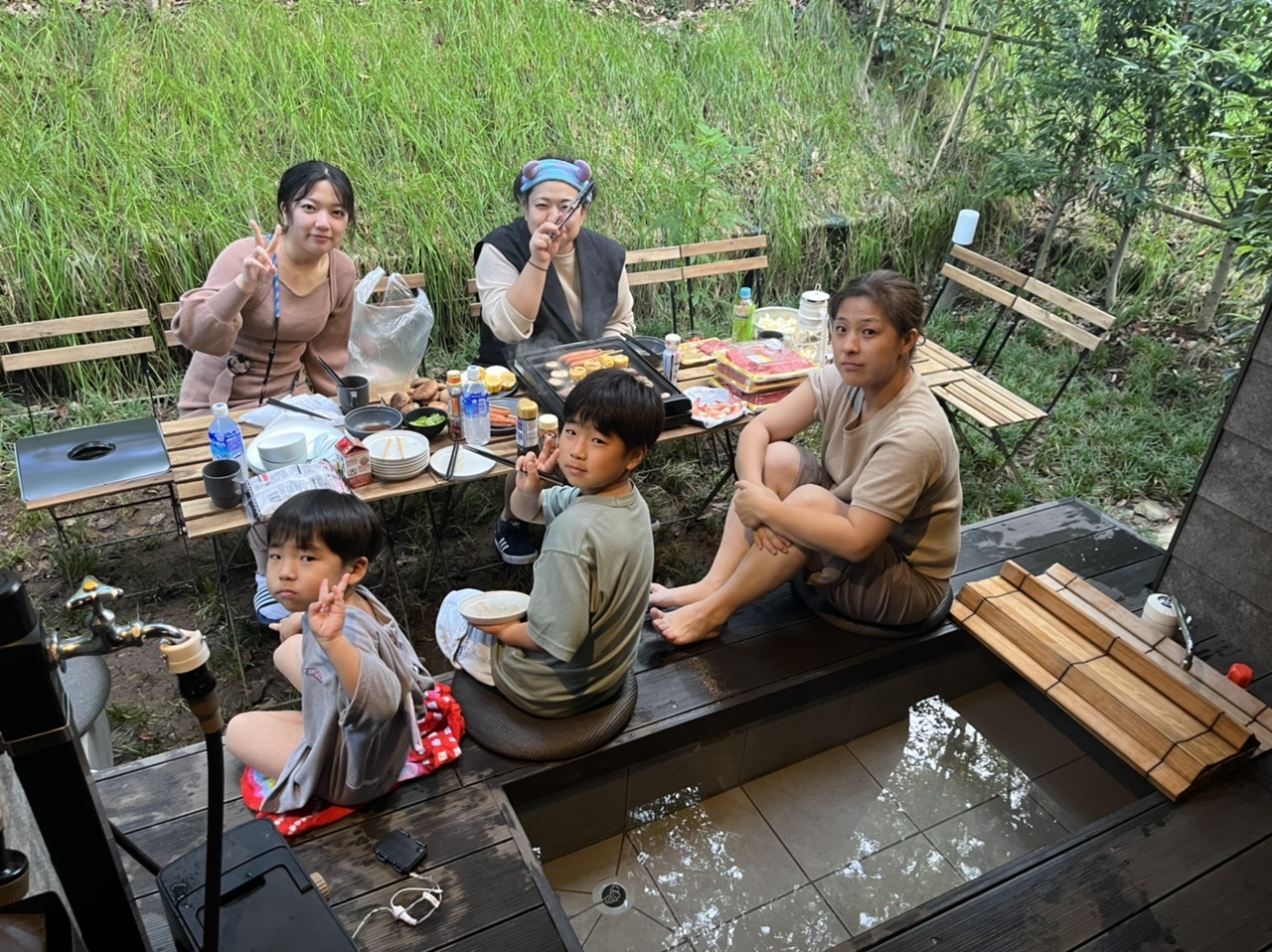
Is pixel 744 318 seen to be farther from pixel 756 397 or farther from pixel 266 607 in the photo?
pixel 266 607

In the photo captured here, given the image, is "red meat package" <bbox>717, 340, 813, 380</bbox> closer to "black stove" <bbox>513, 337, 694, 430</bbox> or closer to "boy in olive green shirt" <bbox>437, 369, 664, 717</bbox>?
"black stove" <bbox>513, 337, 694, 430</bbox>

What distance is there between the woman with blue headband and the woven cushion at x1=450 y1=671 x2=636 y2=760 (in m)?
0.86

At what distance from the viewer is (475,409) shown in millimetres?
2861

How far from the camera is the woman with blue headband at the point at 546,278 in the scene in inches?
127

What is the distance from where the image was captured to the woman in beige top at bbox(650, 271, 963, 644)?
2.34 metres

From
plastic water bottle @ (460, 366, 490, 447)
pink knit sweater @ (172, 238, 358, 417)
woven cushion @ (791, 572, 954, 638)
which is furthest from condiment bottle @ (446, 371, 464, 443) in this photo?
woven cushion @ (791, 572, 954, 638)

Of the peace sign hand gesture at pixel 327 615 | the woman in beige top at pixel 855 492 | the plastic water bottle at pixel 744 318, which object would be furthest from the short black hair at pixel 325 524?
the plastic water bottle at pixel 744 318

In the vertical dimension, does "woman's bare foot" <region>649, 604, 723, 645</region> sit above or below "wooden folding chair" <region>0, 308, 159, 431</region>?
below

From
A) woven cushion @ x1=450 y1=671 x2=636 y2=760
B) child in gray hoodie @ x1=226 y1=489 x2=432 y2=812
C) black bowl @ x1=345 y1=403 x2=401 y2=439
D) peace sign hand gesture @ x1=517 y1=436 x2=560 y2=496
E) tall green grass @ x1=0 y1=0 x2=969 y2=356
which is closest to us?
child in gray hoodie @ x1=226 y1=489 x2=432 y2=812

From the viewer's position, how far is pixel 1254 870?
2164 mm

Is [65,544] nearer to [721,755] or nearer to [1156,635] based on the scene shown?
[721,755]

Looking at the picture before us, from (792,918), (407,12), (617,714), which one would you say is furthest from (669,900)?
(407,12)

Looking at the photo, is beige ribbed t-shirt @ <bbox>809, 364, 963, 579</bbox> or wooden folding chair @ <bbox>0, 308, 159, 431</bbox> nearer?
beige ribbed t-shirt @ <bbox>809, 364, 963, 579</bbox>

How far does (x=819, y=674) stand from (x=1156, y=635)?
1059mm
